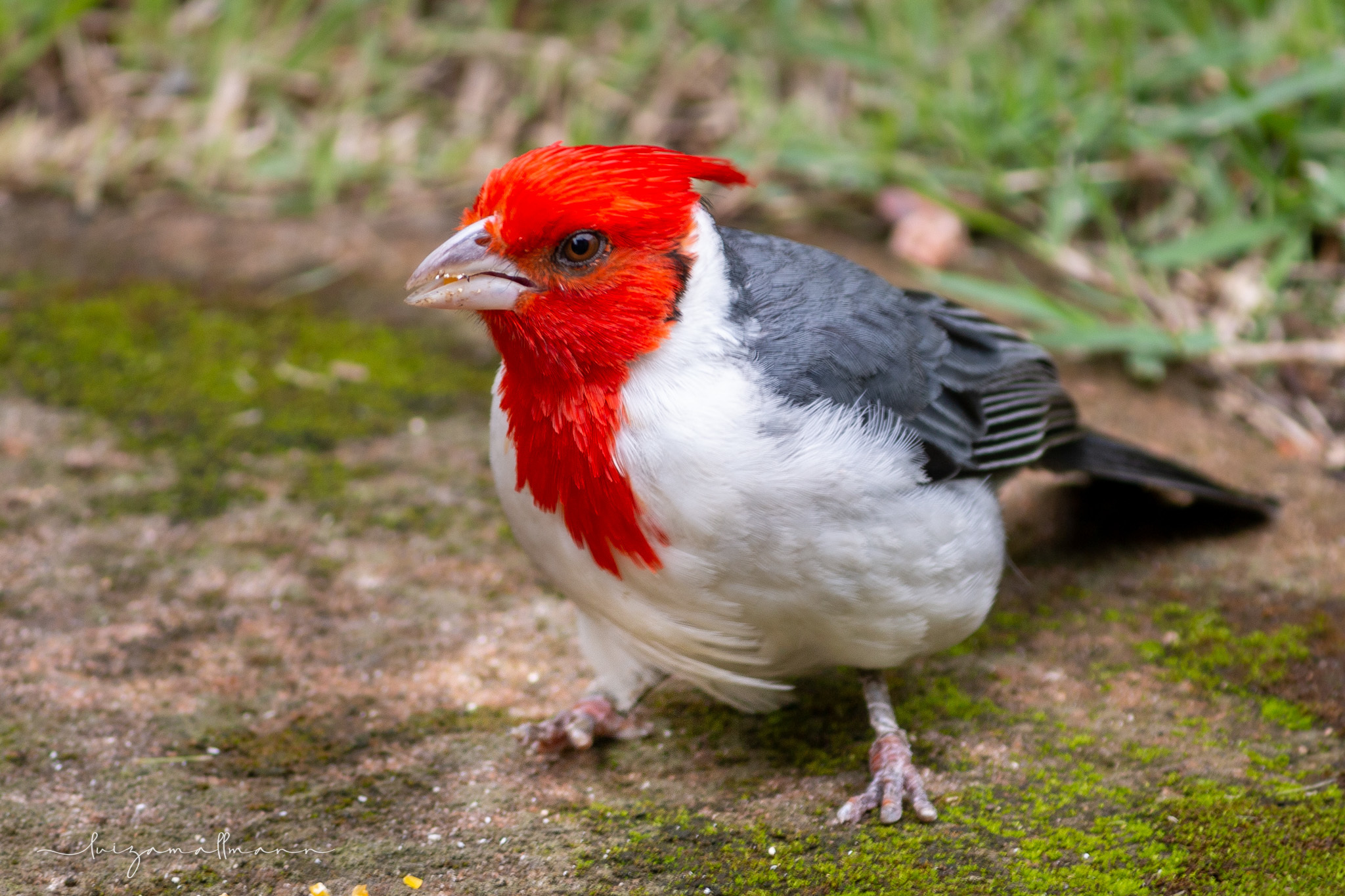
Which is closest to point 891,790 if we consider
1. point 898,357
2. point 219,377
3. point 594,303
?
point 898,357

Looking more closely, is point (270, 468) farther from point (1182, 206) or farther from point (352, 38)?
point (1182, 206)

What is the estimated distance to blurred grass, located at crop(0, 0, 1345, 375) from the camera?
191 inches

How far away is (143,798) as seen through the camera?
2.67 meters

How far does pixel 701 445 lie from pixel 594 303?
1.26 ft

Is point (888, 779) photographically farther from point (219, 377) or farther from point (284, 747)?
point (219, 377)

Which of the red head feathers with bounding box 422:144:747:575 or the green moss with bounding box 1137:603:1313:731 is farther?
the green moss with bounding box 1137:603:1313:731

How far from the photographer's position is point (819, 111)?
5.75 meters

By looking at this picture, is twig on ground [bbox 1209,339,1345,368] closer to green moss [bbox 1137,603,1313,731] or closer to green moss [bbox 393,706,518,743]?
green moss [bbox 1137,603,1313,731]

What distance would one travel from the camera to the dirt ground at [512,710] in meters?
2.55

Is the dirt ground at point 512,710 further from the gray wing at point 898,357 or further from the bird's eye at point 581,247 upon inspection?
the bird's eye at point 581,247

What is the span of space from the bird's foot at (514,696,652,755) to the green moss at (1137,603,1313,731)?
142 cm

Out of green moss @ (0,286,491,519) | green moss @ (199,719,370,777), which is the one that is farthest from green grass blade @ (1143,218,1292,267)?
green moss @ (199,719,370,777)

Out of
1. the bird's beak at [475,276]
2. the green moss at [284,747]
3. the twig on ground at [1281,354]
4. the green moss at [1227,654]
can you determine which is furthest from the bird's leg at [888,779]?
the twig on ground at [1281,354]

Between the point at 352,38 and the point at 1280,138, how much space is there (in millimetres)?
4192
